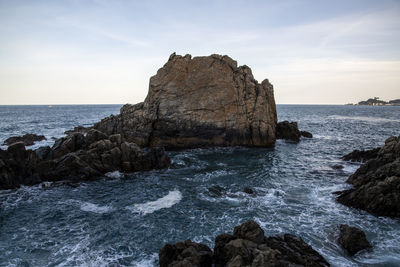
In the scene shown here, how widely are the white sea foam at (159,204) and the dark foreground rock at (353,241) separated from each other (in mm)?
11829

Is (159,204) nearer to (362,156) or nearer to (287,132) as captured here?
(362,156)

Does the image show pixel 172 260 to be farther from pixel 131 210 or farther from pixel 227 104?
pixel 227 104

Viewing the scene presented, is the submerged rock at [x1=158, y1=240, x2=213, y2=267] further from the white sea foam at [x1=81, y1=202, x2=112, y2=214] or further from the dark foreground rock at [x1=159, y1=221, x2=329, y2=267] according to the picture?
the white sea foam at [x1=81, y1=202, x2=112, y2=214]

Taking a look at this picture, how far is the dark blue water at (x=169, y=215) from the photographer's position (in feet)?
44.8

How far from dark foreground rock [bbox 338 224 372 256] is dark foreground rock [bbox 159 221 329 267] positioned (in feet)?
8.25

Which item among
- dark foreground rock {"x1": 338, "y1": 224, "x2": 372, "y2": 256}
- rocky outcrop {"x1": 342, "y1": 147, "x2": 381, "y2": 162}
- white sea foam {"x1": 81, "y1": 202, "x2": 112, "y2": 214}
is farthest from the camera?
rocky outcrop {"x1": 342, "y1": 147, "x2": 381, "y2": 162}

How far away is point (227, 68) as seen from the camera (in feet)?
132

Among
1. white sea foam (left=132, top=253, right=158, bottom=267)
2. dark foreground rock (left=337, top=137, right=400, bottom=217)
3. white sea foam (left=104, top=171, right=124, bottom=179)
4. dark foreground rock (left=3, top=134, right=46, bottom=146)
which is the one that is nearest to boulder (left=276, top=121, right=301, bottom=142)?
dark foreground rock (left=337, top=137, right=400, bottom=217)

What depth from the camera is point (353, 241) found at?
13742mm

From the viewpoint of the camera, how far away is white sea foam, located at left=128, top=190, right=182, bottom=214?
1902 centimetres

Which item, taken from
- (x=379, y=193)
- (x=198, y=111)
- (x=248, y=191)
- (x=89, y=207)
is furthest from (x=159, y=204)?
(x=198, y=111)

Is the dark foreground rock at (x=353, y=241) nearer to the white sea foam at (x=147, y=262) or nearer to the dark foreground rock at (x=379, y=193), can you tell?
the dark foreground rock at (x=379, y=193)

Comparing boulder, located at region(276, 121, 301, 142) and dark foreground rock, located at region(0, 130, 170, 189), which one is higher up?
boulder, located at region(276, 121, 301, 142)

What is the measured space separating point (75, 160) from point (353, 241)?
80.2 feet
